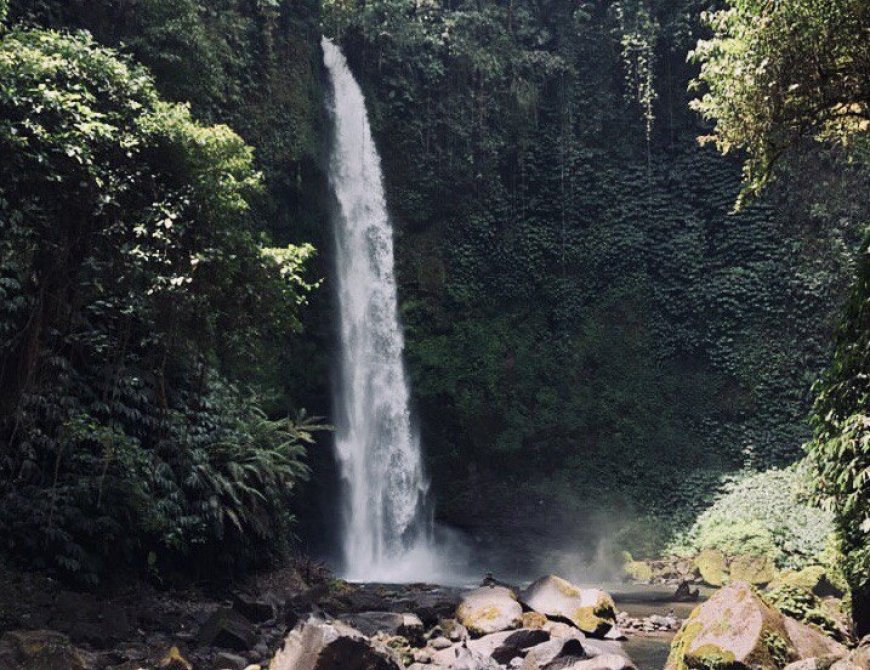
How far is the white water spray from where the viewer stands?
1942 centimetres

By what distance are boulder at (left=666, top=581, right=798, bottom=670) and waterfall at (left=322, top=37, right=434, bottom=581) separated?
11293 millimetres

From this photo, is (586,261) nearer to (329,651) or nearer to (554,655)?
(554,655)

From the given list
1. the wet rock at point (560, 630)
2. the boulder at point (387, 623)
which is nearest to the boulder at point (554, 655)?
the wet rock at point (560, 630)

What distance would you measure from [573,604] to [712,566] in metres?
8.23

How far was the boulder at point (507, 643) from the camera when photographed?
8.68 meters

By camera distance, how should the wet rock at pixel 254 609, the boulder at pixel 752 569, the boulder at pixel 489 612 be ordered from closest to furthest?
the wet rock at pixel 254 609 → the boulder at pixel 489 612 → the boulder at pixel 752 569

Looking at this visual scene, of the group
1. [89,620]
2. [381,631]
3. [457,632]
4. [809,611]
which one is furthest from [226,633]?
[809,611]

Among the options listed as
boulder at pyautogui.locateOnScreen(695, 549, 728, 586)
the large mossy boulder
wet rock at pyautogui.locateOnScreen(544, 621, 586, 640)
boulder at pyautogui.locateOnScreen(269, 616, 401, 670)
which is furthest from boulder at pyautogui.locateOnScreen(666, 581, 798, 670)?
boulder at pyautogui.locateOnScreen(695, 549, 728, 586)

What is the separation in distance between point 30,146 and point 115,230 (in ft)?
4.25

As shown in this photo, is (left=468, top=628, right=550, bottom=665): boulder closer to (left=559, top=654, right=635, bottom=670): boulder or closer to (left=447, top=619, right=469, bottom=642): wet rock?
(left=447, top=619, right=469, bottom=642): wet rock

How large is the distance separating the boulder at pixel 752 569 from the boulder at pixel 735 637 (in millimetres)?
9951

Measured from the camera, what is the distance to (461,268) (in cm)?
2330

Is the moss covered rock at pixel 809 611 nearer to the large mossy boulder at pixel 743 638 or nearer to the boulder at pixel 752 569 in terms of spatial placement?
the large mossy boulder at pixel 743 638

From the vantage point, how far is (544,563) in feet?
65.7
